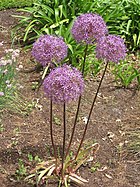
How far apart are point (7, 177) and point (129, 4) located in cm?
329

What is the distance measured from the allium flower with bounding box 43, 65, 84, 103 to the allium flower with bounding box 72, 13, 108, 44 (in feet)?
1.09

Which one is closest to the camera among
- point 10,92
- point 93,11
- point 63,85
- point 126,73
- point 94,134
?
point 63,85

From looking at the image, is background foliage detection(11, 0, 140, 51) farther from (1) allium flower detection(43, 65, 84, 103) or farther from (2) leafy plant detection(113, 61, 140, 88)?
(1) allium flower detection(43, 65, 84, 103)

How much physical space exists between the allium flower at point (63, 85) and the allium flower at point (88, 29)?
0.33 m

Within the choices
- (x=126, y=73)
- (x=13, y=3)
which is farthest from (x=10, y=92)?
(x=13, y=3)

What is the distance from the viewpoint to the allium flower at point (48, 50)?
3.51 metres

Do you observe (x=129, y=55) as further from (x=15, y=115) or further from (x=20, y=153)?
(x=20, y=153)

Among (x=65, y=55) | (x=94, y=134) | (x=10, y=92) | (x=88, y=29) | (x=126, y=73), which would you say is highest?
(x=88, y=29)

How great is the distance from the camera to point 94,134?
4.85m

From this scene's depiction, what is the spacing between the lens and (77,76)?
3418 millimetres

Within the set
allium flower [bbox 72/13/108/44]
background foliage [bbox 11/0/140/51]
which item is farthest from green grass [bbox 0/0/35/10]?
allium flower [bbox 72/13/108/44]

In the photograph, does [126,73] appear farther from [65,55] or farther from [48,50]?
[48,50]

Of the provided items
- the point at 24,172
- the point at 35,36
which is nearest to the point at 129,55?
the point at 35,36

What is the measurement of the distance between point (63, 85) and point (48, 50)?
323 millimetres
